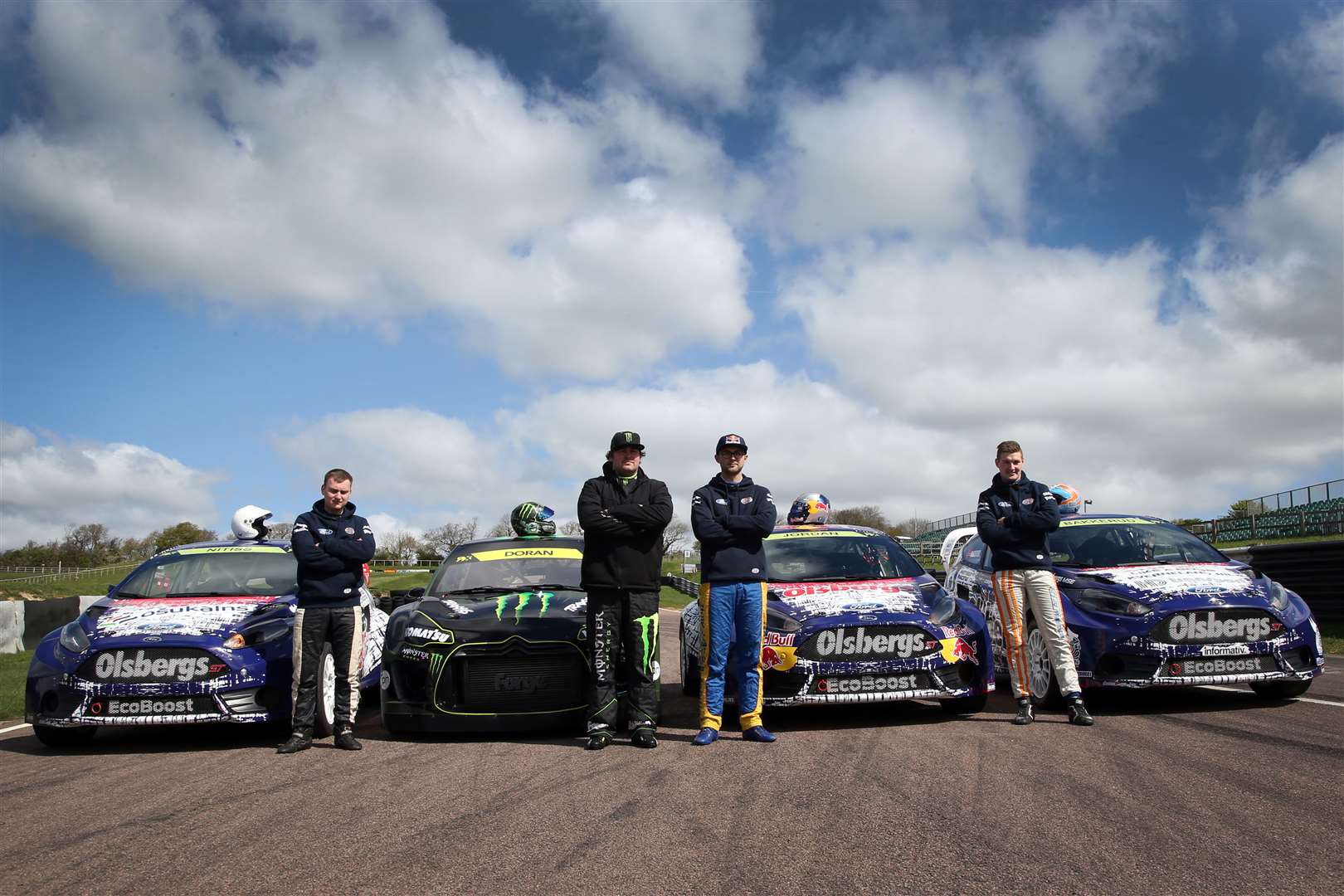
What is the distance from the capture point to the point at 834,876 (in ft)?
10.9

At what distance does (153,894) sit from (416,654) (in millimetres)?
3111

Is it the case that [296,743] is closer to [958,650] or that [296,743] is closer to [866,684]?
[866,684]

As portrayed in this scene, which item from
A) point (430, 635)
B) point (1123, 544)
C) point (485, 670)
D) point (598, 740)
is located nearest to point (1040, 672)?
point (1123, 544)

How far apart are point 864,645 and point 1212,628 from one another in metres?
2.39

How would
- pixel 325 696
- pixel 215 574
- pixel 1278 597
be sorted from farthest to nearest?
pixel 215 574 → pixel 1278 597 → pixel 325 696

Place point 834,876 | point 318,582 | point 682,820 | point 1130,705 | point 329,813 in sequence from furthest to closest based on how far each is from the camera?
point 1130,705 → point 318,582 → point 329,813 → point 682,820 → point 834,876

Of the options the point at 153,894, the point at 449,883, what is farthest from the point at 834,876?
the point at 153,894

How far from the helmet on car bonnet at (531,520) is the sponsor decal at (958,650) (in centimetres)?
473

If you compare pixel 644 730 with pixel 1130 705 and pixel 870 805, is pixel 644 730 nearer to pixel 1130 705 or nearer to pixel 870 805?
pixel 870 805

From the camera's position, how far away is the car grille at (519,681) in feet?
21.0

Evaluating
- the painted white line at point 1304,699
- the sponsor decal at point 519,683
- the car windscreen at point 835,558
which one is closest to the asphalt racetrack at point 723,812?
the painted white line at point 1304,699

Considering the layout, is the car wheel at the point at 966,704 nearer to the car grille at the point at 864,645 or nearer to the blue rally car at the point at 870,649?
the blue rally car at the point at 870,649

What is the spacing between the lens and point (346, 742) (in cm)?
623

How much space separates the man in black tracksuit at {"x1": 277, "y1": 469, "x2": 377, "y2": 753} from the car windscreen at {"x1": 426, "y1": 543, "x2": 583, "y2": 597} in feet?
2.91
